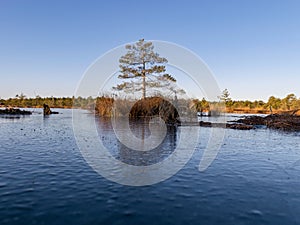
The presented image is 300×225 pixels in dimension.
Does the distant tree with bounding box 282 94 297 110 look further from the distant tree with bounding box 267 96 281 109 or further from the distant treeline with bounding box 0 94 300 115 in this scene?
the distant tree with bounding box 267 96 281 109

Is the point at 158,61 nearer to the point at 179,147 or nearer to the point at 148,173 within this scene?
the point at 179,147

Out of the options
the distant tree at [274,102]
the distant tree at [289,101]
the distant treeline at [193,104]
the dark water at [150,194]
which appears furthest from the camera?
the distant tree at [274,102]

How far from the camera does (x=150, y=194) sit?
7.84 m

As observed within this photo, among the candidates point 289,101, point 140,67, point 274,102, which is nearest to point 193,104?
point 140,67

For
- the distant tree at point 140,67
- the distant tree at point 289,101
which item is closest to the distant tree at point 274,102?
the distant tree at point 289,101

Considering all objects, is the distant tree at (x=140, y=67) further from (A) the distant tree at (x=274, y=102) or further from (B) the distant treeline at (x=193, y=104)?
(A) the distant tree at (x=274, y=102)

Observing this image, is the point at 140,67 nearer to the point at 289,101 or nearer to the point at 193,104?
the point at 193,104

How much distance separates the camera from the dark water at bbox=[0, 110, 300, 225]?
242 inches

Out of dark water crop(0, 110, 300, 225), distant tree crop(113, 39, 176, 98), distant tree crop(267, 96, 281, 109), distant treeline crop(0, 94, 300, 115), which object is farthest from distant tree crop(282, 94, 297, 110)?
dark water crop(0, 110, 300, 225)

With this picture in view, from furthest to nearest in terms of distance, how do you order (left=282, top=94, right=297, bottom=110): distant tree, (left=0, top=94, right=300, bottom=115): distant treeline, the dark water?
(left=282, top=94, right=297, bottom=110): distant tree, (left=0, top=94, right=300, bottom=115): distant treeline, the dark water

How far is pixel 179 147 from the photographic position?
1642 cm

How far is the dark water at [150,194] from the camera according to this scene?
6.16 metres

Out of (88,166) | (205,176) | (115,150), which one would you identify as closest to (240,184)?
(205,176)

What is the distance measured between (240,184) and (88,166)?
273 inches
